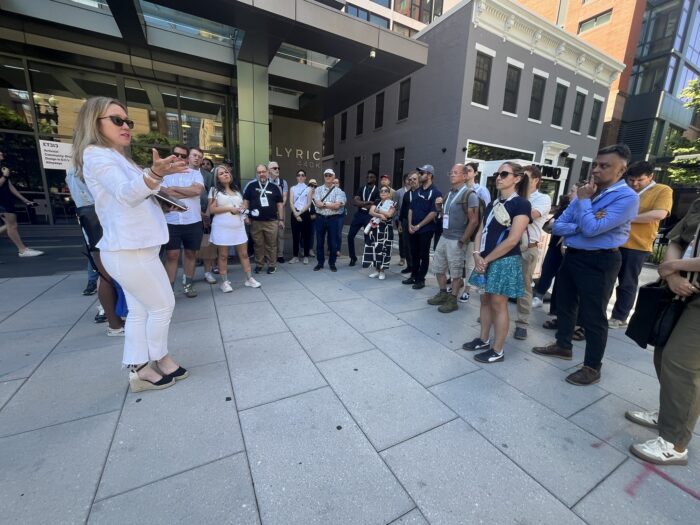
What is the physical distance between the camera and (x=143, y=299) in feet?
7.11

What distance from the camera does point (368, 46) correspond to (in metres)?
6.23

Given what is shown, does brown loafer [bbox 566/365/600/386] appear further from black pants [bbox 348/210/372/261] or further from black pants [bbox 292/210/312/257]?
black pants [bbox 292/210/312/257]

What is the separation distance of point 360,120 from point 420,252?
14.5m

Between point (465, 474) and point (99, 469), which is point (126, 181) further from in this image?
point (465, 474)

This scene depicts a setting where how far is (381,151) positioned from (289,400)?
1501 cm

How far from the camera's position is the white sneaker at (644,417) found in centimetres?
218

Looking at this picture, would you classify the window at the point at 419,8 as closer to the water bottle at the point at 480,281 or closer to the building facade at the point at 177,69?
the building facade at the point at 177,69

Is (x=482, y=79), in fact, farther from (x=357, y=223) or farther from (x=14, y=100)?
(x=14, y=100)

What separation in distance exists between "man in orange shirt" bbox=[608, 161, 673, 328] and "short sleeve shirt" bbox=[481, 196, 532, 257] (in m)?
1.95

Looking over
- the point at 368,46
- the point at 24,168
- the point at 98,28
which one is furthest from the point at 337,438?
the point at 24,168

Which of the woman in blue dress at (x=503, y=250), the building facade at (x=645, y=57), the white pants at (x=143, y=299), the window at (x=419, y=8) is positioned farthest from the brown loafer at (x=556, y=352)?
the window at (x=419, y=8)

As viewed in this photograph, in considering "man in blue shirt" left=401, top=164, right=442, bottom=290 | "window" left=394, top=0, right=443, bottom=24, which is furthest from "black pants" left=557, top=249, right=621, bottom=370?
"window" left=394, top=0, right=443, bottom=24

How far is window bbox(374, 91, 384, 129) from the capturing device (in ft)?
50.5

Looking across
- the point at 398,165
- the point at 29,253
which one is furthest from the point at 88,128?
the point at 398,165
